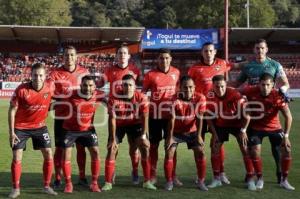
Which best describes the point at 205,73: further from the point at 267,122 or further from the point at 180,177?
the point at 180,177

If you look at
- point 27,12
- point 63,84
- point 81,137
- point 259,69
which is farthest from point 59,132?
point 27,12

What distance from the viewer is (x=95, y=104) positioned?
24.7 feet

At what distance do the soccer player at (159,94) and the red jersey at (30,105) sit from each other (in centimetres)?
153

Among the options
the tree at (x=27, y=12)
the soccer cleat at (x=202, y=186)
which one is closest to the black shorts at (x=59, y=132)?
the soccer cleat at (x=202, y=186)

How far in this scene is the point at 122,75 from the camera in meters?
7.92

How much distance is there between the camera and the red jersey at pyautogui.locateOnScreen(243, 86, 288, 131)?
7.42 metres

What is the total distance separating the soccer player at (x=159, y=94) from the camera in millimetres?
7688

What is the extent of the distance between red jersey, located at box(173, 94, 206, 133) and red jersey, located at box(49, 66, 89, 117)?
1465mm

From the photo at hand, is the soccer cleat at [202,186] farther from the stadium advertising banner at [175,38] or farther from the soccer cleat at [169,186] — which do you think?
the stadium advertising banner at [175,38]

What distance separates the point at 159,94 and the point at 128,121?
0.64 m

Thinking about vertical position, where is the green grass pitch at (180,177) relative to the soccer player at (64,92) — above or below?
below

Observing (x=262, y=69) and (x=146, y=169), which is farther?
(x=262, y=69)

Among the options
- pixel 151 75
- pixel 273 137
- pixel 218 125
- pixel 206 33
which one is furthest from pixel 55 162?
pixel 206 33

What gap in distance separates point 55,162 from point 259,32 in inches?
1138
